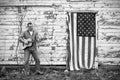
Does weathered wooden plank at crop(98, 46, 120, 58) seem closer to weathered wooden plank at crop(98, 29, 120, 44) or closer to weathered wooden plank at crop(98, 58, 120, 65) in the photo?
weathered wooden plank at crop(98, 58, 120, 65)

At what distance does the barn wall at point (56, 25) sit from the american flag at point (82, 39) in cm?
33

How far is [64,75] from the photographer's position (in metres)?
7.35

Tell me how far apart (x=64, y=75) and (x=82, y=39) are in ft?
6.39

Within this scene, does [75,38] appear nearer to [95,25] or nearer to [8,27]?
[95,25]

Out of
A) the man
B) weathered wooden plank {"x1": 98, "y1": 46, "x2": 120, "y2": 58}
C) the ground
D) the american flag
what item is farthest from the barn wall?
the man

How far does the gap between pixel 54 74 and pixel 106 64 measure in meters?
2.70

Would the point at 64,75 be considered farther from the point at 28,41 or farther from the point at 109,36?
the point at 109,36

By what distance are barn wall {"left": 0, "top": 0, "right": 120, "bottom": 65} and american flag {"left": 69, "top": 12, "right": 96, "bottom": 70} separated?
332 mm

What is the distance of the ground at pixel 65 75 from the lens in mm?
6855

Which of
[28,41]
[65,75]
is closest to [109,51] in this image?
[65,75]

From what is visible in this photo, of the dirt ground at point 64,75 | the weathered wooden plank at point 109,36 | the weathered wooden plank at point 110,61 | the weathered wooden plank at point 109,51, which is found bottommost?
the dirt ground at point 64,75

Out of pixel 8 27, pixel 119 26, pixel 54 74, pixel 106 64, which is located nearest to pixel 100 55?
pixel 106 64

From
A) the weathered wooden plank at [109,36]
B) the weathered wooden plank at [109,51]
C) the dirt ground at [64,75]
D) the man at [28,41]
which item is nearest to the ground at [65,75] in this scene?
the dirt ground at [64,75]

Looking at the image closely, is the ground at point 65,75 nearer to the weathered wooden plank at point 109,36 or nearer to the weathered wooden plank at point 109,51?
the weathered wooden plank at point 109,51
